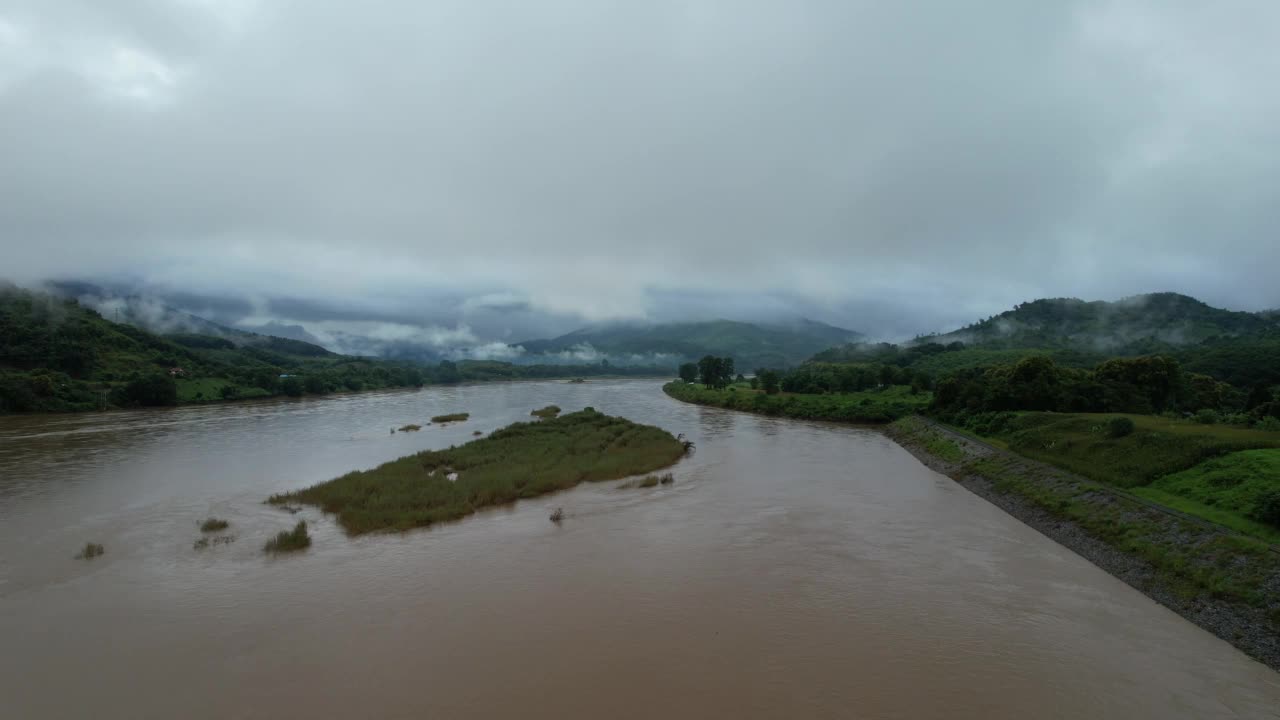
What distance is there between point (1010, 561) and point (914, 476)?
15.6 m

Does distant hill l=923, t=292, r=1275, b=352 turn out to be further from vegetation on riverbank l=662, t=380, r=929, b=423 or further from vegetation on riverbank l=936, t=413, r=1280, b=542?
vegetation on riverbank l=936, t=413, r=1280, b=542

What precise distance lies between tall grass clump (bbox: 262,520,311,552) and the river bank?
82.8 feet

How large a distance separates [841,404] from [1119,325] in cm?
16932

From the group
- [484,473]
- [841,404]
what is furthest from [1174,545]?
[841,404]

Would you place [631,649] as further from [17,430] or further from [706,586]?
[17,430]

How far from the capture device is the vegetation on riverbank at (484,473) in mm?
21906

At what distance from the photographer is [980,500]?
2725cm

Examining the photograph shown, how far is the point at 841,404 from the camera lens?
6731 cm

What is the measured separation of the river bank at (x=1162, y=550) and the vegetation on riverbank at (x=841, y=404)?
1258 inches

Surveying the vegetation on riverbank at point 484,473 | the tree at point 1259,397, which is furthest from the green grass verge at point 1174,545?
the tree at point 1259,397

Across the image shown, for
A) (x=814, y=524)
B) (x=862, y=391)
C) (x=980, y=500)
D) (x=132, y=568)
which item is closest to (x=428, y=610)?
(x=132, y=568)

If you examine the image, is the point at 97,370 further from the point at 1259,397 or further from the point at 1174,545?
the point at 1259,397

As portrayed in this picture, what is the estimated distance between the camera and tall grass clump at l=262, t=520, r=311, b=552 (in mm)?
17828

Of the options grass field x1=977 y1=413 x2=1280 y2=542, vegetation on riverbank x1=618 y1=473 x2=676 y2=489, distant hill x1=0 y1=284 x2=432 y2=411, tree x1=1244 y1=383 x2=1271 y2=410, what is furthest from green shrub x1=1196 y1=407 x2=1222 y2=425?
distant hill x1=0 y1=284 x2=432 y2=411
